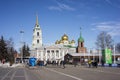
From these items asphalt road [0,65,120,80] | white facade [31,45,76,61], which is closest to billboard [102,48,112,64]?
asphalt road [0,65,120,80]

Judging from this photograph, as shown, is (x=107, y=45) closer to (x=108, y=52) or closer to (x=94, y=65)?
(x=108, y=52)

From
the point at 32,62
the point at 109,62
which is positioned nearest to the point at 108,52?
the point at 109,62

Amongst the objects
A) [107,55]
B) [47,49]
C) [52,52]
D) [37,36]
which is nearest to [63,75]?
[107,55]

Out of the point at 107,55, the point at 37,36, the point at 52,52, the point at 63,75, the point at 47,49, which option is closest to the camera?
the point at 63,75

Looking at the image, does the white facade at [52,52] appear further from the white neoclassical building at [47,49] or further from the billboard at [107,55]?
the billboard at [107,55]

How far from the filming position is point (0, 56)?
93312 millimetres

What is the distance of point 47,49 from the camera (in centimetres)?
17300

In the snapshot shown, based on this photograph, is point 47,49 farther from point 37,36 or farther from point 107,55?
point 107,55

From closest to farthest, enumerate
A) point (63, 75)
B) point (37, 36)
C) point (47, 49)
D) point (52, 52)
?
point (63, 75) → point (47, 49) → point (52, 52) → point (37, 36)

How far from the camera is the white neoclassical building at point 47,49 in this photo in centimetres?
17289

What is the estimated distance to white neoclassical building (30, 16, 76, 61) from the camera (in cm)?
17289

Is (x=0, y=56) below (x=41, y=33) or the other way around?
below

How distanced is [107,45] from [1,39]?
36.6m

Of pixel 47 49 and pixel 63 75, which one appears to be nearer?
pixel 63 75
